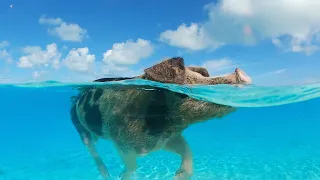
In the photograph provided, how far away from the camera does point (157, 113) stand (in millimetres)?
7016

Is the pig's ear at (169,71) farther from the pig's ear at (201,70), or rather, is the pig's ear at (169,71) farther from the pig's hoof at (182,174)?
the pig's hoof at (182,174)

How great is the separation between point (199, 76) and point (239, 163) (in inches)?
457

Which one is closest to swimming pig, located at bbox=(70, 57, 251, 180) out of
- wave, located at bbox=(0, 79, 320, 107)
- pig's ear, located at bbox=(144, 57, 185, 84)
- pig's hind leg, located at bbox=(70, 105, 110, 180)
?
pig's ear, located at bbox=(144, 57, 185, 84)

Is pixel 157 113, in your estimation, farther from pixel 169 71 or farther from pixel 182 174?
pixel 182 174

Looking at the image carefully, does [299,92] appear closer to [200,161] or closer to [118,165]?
[200,161]

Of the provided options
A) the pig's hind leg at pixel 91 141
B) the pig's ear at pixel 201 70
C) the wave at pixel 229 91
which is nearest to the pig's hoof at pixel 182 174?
the wave at pixel 229 91

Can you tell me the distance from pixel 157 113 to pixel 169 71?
108 centimetres

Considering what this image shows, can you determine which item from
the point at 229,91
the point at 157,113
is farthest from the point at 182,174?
the point at 229,91

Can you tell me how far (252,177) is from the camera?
14.0 meters

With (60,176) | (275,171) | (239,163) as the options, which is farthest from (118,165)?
(275,171)

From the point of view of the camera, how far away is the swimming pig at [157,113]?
6.69 meters

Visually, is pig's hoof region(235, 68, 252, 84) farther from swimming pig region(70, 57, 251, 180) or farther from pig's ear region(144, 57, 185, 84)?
pig's ear region(144, 57, 185, 84)

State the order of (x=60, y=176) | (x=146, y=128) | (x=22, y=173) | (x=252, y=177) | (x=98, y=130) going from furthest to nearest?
(x=22, y=173)
(x=60, y=176)
(x=252, y=177)
(x=98, y=130)
(x=146, y=128)

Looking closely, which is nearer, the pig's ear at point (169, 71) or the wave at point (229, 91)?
the pig's ear at point (169, 71)
